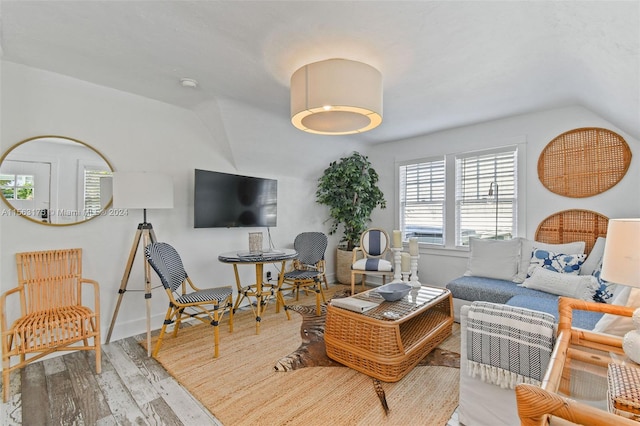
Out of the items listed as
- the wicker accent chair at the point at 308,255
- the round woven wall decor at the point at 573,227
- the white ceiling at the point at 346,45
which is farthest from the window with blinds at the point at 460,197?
the wicker accent chair at the point at 308,255

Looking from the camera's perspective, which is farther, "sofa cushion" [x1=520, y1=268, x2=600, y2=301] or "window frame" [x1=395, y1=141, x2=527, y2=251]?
"window frame" [x1=395, y1=141, x2=527, y2=251]

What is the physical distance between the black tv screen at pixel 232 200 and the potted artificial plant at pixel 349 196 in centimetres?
103

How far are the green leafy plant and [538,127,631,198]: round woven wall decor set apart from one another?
2291mm

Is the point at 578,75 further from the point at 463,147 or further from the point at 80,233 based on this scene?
the point at 80,233

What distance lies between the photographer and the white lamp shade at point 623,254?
3.92 feet

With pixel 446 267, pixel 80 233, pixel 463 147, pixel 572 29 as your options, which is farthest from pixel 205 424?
pixel 463 147

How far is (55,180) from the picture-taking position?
251cm

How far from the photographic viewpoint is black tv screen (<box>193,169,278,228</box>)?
330cm

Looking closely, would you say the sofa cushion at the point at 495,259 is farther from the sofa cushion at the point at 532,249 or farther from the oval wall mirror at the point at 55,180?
the oval wall mirror at the point at 55,180

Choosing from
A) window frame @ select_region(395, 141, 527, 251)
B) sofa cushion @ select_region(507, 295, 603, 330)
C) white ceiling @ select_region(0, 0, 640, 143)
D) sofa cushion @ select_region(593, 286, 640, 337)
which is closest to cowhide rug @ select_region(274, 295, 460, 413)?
sofa cushion @ select_region(507, 295, 603, 330)

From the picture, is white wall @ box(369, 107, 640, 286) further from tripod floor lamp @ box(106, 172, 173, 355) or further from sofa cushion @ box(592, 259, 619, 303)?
tripod floor lamp @ box(106, 172, 173, 355)

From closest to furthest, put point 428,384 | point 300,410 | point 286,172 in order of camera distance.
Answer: point 300,410
point 428,384
point 286,172

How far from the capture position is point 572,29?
1.74m

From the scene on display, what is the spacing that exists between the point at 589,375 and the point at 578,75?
8.55 ft
